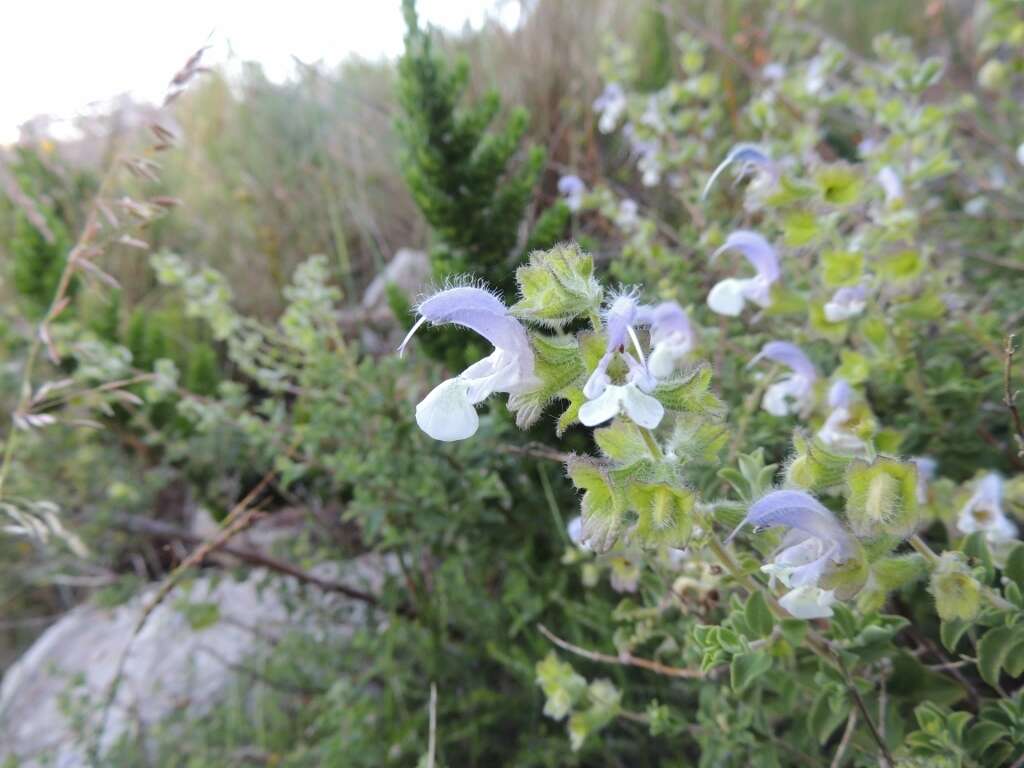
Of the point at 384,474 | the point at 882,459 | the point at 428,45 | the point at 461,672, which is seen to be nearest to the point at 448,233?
the point at 428,45

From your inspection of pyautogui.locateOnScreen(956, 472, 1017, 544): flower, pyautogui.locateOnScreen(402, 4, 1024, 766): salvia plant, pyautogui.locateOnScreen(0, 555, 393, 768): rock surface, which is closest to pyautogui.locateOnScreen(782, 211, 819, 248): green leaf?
pyautogui.locateOnScreen(402, 4, 1024, 766): salvia plant

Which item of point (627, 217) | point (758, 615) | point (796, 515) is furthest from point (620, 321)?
point (627, 217)

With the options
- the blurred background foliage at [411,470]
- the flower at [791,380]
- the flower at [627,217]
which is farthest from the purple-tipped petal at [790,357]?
the flower at [627,217]

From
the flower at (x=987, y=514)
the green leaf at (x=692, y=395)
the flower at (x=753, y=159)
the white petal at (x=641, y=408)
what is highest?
the white petal at (x=641, y=408)

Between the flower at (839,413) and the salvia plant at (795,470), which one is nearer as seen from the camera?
the salvia plant at (795,470)

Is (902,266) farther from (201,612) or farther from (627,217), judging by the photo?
(201,612)

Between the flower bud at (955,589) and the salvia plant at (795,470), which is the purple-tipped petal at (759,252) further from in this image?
the flower bud at (955,589)
